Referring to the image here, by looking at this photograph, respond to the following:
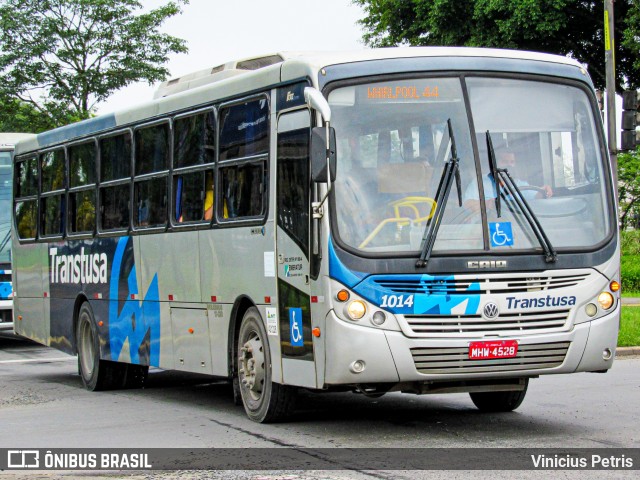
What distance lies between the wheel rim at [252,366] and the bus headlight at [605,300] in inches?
116

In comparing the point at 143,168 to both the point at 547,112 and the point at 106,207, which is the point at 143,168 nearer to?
the point at 106,207

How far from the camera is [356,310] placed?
9.62 meters

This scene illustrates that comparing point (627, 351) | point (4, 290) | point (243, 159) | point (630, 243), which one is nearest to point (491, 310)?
point (243, 159)

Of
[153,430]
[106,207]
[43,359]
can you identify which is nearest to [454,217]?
[153,430]

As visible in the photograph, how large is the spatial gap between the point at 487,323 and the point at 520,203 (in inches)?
39.9

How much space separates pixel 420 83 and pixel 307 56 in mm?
972

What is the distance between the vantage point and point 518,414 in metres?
11.5

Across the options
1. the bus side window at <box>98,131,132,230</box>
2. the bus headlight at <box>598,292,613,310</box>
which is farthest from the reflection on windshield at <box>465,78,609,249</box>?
the bus side window at <box>98,131,132,230</box>

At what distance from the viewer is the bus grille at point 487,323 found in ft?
31.6

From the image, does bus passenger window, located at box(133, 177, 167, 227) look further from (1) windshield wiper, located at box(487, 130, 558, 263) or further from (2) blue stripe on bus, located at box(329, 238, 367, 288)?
(1) windshield wiper, located at box(487, 130, 558, 263)

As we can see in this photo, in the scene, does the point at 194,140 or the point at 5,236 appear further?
the point at 5,236

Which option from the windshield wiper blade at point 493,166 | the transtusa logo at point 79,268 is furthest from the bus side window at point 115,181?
the windshield wiper blade at point 493,166

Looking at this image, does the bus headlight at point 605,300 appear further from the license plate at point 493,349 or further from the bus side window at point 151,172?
the bus side window at point 151,172

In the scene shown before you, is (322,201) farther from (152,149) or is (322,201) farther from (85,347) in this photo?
(85,347)
